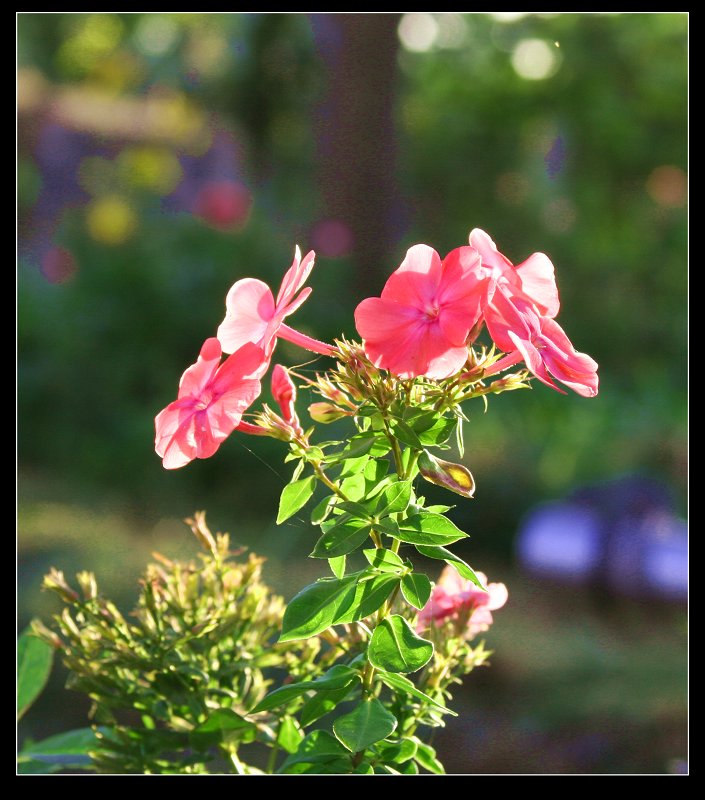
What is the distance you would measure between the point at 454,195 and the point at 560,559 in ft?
8.56

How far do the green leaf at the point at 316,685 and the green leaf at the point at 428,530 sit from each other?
9 centimetres

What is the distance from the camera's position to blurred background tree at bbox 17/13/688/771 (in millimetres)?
3191

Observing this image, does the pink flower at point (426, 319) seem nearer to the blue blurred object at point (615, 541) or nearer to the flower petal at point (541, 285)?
the flower petal at point (541, 285)

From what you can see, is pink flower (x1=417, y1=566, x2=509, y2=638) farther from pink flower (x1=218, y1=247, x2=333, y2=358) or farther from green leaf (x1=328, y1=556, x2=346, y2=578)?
pink flower (x1=218, y1=247, x2=333, y2=358)

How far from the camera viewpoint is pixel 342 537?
547 mm

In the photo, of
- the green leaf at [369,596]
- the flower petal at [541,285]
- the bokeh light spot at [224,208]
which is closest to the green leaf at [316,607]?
the green leaf at [369,596]

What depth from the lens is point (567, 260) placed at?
4.61 m

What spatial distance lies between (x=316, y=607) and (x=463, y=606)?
0.16m

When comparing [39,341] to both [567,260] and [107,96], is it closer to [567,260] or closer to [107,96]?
[567,260]

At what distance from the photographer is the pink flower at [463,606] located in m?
0.70

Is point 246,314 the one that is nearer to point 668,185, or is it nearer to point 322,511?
point 322,511

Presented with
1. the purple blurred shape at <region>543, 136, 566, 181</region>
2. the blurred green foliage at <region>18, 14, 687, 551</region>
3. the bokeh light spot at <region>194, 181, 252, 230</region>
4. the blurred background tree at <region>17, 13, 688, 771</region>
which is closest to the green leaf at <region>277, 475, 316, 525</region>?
the blurred background tree at <region>17, 13, 688, 771</region>

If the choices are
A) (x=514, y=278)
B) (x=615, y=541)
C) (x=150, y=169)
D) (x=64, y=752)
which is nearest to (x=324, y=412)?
(x=514, y=278)

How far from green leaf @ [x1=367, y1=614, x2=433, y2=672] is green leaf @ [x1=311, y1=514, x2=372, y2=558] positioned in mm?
51
